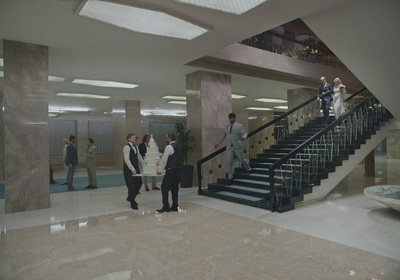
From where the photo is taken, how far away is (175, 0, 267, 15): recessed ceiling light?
4.72m

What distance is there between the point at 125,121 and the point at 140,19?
996 cm

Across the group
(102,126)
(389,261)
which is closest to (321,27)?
(389,261)

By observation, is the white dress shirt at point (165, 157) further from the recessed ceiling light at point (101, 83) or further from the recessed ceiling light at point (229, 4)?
Answer: the recessed ceiling light at point (101, 83)

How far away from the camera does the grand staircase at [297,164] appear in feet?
20.9

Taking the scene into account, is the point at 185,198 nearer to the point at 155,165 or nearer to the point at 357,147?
the point at 155,165

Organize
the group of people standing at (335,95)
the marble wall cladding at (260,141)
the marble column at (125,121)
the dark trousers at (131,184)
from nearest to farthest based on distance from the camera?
the dark trousers at (131,184) → the group of people standing at (335,95) → the marble wall cladding at (260,141) → the marble column at (125,121)

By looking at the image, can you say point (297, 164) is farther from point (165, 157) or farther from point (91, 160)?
point (91, 160)

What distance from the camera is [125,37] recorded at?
6234 mm

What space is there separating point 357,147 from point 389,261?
15.9 feet

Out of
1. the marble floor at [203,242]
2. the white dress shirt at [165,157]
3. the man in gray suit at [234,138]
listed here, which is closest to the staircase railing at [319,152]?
the marble floor at [203,242]

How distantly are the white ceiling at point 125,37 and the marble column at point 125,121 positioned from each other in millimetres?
4251

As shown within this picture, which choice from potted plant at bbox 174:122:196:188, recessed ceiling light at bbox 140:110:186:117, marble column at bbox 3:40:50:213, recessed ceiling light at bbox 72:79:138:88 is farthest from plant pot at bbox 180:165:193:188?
recessed ceiling light at bbox 140:110:186:117

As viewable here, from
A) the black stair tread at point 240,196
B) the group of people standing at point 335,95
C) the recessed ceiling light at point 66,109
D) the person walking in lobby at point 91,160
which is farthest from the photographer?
the recessed ceiling light at point 66,109

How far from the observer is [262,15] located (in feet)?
17.4
